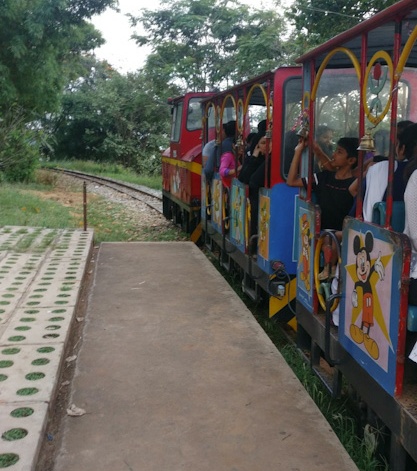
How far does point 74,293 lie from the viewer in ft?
17.7

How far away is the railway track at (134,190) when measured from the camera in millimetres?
16328

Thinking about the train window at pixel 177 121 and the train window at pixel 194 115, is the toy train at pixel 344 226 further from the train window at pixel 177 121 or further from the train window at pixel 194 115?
the train window at pixel 177 121

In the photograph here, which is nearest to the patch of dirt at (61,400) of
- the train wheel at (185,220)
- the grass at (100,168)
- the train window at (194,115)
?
the train wheel at (185,220)

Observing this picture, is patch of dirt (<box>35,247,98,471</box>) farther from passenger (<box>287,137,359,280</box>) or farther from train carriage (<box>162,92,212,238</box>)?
train carriage (<box>162,92,212,238</box>)

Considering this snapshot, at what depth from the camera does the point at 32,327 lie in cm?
445

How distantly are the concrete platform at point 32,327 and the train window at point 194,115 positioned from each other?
328cm

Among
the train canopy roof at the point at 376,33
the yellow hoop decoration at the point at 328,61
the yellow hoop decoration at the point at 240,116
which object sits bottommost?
the yellow hoop decoration at the point at 240,116

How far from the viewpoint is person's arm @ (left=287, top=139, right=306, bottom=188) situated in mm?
4223

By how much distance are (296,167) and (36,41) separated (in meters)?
13.7

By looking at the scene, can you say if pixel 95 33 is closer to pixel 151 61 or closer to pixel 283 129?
pixel 151 61

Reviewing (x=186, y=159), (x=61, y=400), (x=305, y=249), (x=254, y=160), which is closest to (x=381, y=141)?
(x=305, y=249)

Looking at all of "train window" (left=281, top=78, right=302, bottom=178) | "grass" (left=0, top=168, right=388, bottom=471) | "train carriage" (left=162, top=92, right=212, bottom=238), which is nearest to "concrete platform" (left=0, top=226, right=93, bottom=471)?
"grass" (left=0, top=168, right=388, bottom=471)

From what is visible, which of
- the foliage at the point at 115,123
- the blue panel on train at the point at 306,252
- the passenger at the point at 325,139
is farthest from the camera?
the foliage at the point at 115,123

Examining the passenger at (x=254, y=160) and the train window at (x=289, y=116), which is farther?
the passenger at (x=254, y=160)
